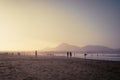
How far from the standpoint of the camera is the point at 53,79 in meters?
16.5

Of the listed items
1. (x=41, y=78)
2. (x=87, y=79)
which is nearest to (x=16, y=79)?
(x=41, y=78)

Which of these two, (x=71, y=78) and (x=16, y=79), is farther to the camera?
(x=71, y=78)

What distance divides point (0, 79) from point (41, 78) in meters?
3.80

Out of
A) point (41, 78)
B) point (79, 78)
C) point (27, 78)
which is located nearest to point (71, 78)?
point (79, 78)

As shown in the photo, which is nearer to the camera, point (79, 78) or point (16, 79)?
point (16, 79)

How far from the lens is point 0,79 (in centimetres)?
1581

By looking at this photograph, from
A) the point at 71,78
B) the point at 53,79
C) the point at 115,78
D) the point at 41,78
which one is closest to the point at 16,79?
the point at 41,78

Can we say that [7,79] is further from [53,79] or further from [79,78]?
[79,78]

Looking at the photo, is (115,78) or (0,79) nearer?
(0,79)

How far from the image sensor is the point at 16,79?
15.9 metres

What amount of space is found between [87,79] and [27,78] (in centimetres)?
581

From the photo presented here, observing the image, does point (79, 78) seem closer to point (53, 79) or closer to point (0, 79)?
point (53, 79)

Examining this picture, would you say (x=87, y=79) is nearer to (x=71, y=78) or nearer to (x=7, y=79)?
(x=71, y=78)

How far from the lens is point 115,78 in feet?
56.9
